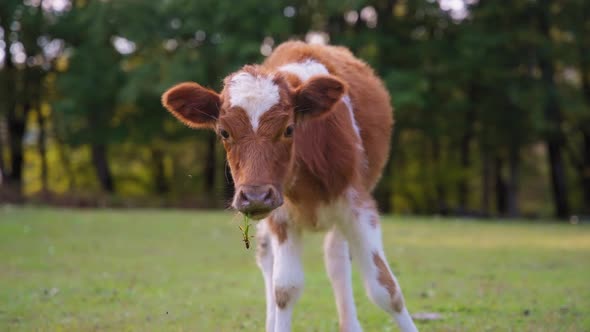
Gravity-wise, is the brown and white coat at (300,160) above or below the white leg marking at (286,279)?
above

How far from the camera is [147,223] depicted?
763 inches

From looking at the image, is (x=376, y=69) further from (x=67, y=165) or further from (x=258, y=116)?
(x=258, y=116)

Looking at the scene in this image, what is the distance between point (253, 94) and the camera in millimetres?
5336

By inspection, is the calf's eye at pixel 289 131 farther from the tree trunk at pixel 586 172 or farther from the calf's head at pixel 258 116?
the tree trunk at pixel 586 172

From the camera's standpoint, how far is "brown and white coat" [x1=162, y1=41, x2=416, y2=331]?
525 centimetres

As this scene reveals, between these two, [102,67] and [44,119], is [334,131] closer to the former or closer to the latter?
[102,67]

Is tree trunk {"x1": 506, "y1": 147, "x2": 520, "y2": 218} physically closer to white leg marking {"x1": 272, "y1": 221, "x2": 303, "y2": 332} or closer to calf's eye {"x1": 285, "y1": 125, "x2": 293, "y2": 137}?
white leg marking {"x1": 272, "y1": 221, "x2": 303, "y2": 332}

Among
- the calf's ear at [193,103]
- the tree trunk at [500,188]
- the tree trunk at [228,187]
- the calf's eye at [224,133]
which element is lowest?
the tree trunk at [500,188]

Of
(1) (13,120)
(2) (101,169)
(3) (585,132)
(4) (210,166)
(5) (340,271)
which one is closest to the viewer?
(5) (340,271)

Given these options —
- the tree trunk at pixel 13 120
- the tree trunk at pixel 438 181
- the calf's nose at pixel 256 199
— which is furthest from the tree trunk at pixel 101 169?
the calf's nose at pixel 256 199

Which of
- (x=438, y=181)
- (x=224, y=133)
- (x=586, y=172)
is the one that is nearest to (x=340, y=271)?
(x=224, y=133)

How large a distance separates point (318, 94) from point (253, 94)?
541 millimetres

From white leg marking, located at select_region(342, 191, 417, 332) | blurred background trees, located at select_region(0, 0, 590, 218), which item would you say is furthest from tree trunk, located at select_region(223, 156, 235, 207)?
blurred background trees, located at select_region(0, 0, 590, 218)

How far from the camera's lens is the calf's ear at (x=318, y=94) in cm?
559
